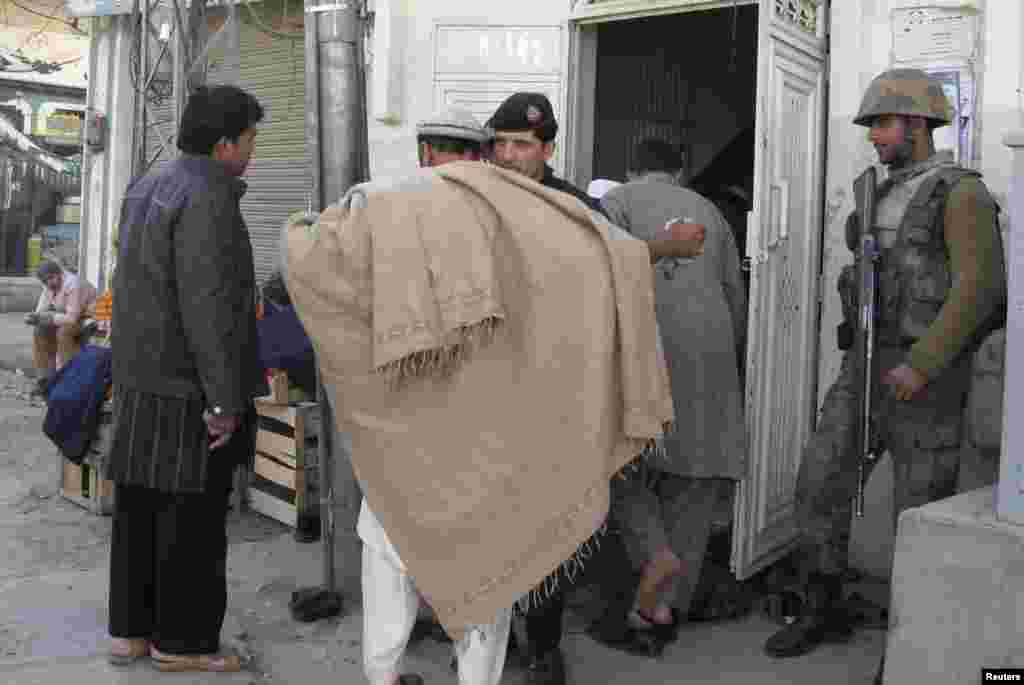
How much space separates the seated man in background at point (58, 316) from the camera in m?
9.62

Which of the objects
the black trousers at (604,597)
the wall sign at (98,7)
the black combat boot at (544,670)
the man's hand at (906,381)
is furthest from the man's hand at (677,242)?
the wall sign at (98,7)

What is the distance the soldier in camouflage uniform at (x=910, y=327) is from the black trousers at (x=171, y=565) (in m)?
2.01

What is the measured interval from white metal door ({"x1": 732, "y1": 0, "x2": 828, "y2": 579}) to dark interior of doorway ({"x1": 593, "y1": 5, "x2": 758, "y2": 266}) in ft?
6.08

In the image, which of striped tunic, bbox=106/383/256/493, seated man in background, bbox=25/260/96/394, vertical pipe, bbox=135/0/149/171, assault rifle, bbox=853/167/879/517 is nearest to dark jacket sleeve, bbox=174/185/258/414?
striped tunic, bbox=106/383/256/493

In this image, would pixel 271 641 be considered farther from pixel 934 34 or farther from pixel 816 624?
pixel 934 34

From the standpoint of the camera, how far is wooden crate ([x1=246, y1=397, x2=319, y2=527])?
17.8ft

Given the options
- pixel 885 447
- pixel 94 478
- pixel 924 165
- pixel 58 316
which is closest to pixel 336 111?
pixel 924 165

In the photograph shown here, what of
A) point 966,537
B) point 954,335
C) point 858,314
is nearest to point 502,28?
point 858,314

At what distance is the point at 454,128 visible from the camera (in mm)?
3432

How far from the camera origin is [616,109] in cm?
691

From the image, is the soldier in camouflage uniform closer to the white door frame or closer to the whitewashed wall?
the white door frame

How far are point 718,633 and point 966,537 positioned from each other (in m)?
1.51

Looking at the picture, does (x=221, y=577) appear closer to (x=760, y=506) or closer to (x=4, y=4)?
(x=760, y=506)

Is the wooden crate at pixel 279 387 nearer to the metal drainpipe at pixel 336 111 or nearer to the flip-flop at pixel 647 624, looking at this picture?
the metal drainpipe at pixel 336 111
